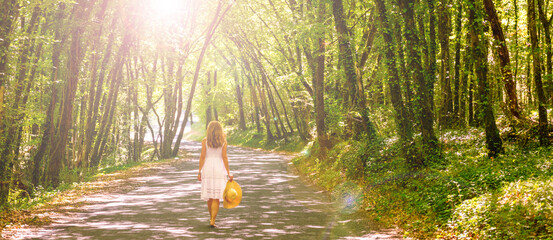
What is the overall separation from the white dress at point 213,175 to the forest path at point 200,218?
22.7 inches

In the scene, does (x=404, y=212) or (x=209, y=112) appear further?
(x=209, y=112)

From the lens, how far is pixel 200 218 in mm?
9125

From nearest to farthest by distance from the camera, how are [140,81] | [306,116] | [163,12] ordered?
[163,12] < [140,81] < [306,116]

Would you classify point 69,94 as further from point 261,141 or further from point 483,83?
point 261,141

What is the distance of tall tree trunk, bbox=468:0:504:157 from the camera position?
10.6 m

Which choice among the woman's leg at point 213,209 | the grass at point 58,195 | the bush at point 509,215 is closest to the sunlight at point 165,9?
the grass at point 58,195

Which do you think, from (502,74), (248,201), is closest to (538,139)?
(502,74)

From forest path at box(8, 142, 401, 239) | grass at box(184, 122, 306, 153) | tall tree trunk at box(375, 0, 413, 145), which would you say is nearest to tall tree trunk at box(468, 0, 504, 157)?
tall tree trunk at box(375, 0, 413, 145)

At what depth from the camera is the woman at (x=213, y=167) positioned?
336 inches

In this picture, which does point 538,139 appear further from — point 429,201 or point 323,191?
point 323,191

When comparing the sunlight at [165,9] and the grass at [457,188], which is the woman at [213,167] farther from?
the sunlight at [165,9]

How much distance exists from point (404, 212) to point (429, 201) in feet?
1.69

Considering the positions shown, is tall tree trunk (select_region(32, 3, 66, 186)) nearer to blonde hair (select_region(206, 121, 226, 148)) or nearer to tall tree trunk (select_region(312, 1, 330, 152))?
blonde hair (select_region(206, 121, 226, 148))

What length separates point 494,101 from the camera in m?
16.0
